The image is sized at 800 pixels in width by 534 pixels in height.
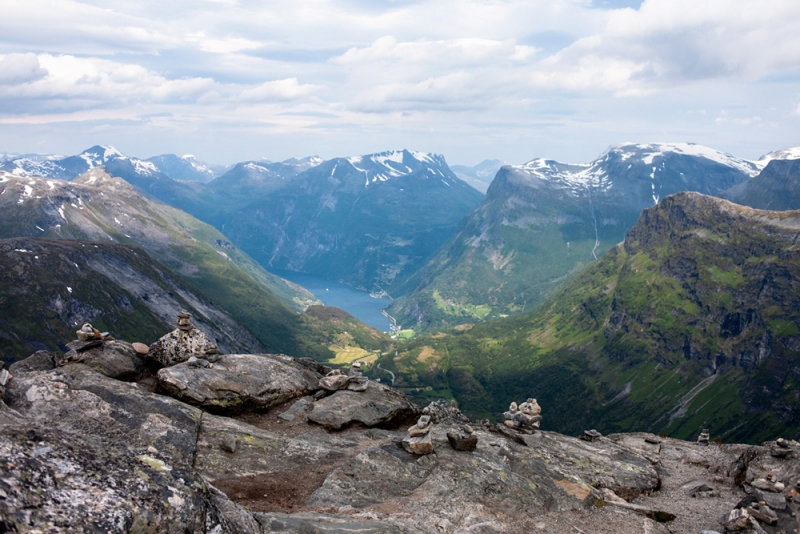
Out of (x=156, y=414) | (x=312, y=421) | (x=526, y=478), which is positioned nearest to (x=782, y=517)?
(x=526, y=478)

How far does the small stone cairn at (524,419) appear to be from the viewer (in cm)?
4309

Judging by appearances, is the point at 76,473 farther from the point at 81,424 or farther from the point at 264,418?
the point at 264,418

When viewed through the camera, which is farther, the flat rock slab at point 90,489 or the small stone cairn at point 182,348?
the small stone cairn at point 182,348

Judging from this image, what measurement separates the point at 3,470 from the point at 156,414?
16146 mm

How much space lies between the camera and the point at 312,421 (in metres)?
36.8

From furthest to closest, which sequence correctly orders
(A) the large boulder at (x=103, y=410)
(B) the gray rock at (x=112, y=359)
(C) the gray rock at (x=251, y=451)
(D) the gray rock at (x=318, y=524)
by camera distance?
(B) the gray rock at (x=112, y=359)
(C) the gray rock at (x=251, y=451)
(A) the large boulder at (x=103, y=410)
(D) the gray rock at (x=318, y=524)

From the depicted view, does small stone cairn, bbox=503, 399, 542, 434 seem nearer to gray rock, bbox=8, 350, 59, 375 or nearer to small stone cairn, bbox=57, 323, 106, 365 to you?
small stone cairn, bbox=57, 323, 106, 365

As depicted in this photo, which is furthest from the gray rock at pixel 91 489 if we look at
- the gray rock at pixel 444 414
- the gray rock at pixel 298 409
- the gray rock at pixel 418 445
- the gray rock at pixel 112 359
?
the gray rock at pixel 444 414

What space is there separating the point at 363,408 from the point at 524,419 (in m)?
14.2

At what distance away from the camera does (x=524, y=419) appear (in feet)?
143

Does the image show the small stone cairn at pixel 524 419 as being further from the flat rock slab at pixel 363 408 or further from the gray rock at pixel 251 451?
the gray rock at pixel 251 451

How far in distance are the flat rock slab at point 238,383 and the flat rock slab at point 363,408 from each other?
10.7 feet

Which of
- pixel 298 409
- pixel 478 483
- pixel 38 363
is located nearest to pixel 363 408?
pixel 298 409

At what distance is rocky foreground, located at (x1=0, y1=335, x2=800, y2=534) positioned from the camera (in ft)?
48.0
